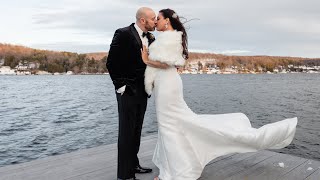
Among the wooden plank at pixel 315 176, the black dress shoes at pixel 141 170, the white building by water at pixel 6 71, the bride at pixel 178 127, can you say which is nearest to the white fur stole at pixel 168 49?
the bride at pixel 178 127

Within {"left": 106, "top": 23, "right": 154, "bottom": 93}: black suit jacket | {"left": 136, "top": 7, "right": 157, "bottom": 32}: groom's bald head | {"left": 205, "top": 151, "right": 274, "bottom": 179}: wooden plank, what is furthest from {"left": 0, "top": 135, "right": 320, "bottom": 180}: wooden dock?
{"left": 136, "top": 7, "right": 157, "bottom": 32}: groom's bald head

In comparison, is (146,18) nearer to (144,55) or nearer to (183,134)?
(144,55)

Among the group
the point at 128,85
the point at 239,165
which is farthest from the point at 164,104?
the point at 239,165

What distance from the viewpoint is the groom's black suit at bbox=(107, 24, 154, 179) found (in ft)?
11.9

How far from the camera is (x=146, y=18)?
3658 mm

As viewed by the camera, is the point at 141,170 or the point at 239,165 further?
the point at 239,165

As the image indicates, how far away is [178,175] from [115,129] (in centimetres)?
1695

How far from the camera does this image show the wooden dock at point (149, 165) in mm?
4223

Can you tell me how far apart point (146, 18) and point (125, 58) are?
48 cm

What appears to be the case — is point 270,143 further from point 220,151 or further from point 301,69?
point 301,69

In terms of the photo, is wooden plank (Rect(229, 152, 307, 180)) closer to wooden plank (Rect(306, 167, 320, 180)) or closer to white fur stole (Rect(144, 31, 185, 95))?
wooden plank (Rect(306, 167, 320, 180))

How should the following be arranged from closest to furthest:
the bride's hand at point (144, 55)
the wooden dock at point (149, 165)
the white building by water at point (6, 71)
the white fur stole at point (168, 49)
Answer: the white fur stole at point (168, 49) → the bride's hand at point (144, 55) → the wooden dock at point (149, 165) → the white building by water at point (6, 71)

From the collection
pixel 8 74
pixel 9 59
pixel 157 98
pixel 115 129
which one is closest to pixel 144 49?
pixel 157 98

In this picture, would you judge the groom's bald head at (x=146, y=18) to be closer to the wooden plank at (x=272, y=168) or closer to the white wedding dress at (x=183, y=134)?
the white wedding dress at (x=183, y=134)
